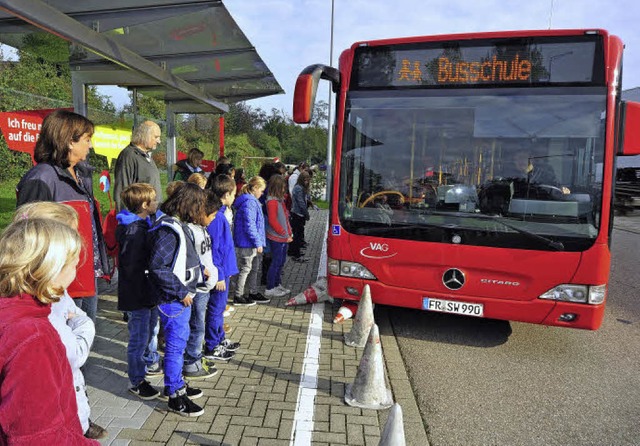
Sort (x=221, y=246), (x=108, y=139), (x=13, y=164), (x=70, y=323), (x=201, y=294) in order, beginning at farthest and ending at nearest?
(x=13, y=164)
(x=108, y=139)
(x=221, y=246)
(x=201, y=294)
(x=70, y=323)

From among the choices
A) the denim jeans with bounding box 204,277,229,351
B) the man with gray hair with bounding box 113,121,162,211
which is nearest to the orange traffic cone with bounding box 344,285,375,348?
the denim jeans with bounding box 204,277,229,351

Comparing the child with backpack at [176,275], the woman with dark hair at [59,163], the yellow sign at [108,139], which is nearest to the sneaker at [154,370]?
the child with backpack at [176,275]

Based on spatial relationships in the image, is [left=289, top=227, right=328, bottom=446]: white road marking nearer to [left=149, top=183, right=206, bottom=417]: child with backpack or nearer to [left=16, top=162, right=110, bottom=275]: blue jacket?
[left=149, top=183, right=206, bottom=417]: child with backpack

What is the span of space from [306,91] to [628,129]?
3016 mm

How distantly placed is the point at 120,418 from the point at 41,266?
221 cm

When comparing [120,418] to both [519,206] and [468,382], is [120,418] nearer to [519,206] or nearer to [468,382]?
[468,382]

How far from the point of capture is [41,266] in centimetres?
141

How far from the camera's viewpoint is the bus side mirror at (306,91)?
177 inches

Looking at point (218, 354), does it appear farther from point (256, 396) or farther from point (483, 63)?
point (483, 63)

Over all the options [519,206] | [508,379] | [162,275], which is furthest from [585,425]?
[162,275]

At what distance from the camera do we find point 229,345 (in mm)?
4422

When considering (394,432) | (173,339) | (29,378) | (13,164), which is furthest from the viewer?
(13,164)

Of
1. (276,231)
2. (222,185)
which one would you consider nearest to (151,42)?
(222,185)

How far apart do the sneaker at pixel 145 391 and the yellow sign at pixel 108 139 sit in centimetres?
469
